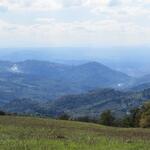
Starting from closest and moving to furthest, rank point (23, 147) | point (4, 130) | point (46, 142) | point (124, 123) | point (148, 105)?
point (23, 147)
point (46, 142)
point (4, 130)
point (148, 105)
point (124, 123)

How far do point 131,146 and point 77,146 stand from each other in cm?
285

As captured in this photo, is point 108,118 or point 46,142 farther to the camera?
point 108,118

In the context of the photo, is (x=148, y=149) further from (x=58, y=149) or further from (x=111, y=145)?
(x=58, y=149)

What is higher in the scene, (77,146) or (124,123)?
(77,146)

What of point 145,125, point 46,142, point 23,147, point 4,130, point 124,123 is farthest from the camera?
point 124,123

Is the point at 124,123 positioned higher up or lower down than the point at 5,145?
lower down

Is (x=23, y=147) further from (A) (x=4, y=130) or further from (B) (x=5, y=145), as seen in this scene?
(A) (x=4, y=130)

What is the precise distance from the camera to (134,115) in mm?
117750

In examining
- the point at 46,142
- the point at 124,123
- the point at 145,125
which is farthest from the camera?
the point at 124,123

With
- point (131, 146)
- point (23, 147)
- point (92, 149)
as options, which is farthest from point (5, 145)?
point (131, 146)

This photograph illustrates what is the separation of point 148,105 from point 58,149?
8482 centimetres

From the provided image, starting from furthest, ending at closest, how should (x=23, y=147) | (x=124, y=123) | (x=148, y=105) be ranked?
1. (x=124, y=123)
2. (x=148, y=105)
3. (x=23, y=147)

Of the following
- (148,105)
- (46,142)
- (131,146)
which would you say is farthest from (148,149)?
(148,105)

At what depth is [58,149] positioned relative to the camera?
61.3ft
